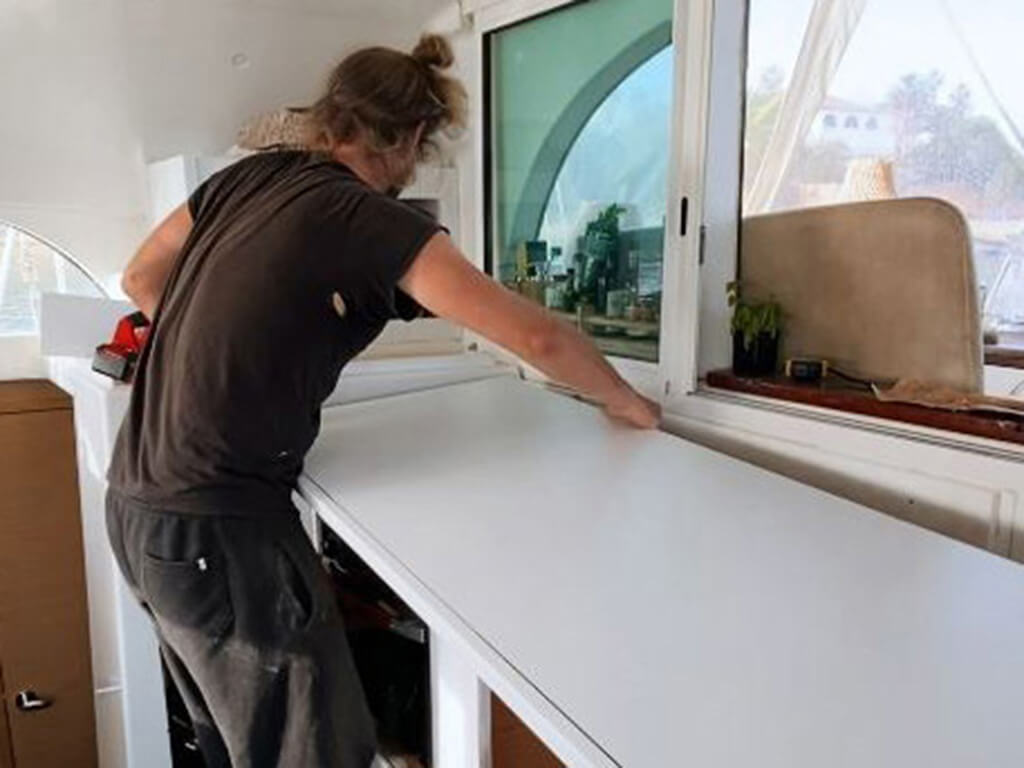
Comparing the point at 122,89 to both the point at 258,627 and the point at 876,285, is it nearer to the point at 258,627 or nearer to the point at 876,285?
the point at 258,627

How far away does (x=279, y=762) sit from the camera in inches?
46.9

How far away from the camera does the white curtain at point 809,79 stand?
2.26m

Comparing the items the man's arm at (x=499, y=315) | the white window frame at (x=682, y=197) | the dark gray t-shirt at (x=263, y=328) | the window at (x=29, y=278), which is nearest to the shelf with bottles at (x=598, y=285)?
the white window frame at (x=682, y=197)

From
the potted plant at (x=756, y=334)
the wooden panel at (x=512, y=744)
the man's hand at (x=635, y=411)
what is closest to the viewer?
the wooden panel at (x=512, y=744)

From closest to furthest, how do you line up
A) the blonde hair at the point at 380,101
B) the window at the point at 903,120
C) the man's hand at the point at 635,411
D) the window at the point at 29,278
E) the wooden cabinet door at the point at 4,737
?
the blonde hair at the point at 380,101
the man's hand at the point at 635,411
the wooden cabinet door at the point at 4,737
the window at the point at 29,278
the window at the point at 903,120

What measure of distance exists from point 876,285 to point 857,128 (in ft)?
3.62

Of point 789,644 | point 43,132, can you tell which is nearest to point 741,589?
point 789,644

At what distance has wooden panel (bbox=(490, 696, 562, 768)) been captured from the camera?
3.24 ft

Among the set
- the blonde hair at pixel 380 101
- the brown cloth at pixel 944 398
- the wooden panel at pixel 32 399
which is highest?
the blonde hair at pixel 380 101

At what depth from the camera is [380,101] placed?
125 cm

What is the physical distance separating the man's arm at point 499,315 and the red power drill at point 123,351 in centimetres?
69

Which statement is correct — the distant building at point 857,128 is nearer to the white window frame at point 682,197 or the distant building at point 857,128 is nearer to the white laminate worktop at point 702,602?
the white window frame at point 682,197

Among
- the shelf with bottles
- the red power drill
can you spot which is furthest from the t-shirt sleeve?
the shelf with bottles

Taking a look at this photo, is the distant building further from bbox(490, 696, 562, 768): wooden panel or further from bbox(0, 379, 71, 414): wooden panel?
bbox(0, 379, 71, 414): wooden panel
